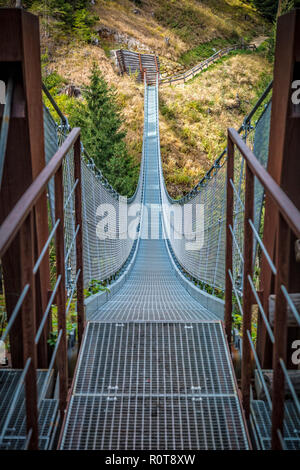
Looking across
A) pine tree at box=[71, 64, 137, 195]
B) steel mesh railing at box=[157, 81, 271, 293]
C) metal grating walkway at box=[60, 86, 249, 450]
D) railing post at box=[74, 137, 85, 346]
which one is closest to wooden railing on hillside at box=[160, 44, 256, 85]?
pine tree at box=[71, 64, 137, 195]

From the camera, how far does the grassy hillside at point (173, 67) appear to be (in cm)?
1695

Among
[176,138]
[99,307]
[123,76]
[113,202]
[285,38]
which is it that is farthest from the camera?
[123,76]

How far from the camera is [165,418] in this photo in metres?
1.67

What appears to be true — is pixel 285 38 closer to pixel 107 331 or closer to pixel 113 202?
pixel 107 331

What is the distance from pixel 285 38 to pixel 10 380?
1.60 meters

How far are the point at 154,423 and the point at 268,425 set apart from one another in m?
0.37

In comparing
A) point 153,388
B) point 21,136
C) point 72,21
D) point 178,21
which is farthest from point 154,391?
point 178,21

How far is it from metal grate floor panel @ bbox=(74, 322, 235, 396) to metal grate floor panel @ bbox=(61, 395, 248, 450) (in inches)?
2.1

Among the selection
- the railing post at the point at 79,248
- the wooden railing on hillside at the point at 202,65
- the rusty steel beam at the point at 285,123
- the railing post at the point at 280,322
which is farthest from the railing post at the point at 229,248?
the wooden railing on hillside at the point at 202,65

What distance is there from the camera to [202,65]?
73.0 feet

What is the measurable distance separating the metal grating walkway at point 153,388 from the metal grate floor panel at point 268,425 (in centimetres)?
6

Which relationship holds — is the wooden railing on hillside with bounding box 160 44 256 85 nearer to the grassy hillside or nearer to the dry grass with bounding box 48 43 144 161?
the grassy hillside

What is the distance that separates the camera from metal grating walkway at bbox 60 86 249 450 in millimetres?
1589

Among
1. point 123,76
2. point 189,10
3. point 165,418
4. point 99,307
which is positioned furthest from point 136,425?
point 189,10
